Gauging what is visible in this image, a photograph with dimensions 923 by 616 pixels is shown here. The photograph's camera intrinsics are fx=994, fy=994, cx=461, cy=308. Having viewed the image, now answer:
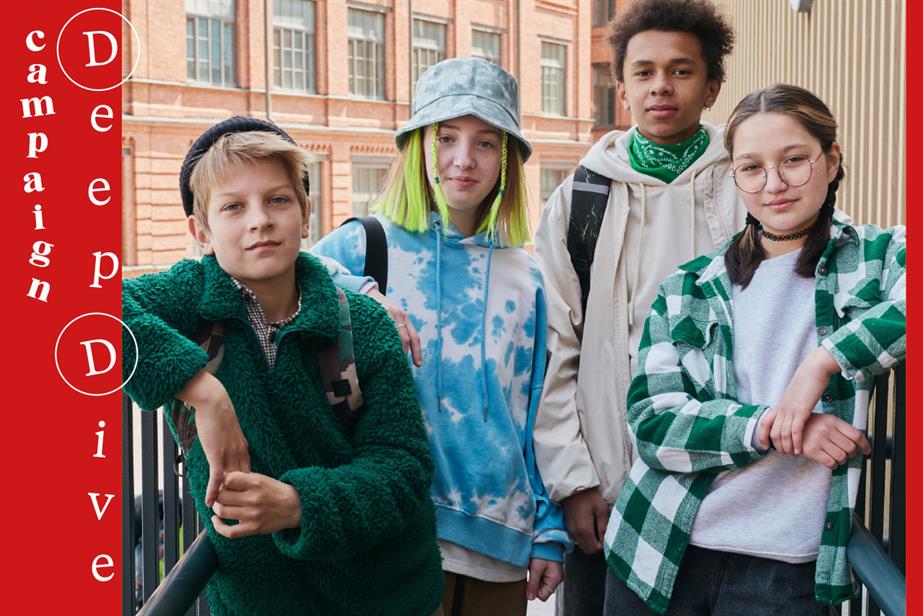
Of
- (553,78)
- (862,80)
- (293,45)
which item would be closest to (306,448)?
(862,80)

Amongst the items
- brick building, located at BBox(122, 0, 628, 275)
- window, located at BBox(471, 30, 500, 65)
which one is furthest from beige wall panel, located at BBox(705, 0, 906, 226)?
window, located at BBox(471, 30, 500, 65)

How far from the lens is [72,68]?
133cm

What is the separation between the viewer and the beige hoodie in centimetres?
203

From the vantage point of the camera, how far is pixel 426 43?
850 inches

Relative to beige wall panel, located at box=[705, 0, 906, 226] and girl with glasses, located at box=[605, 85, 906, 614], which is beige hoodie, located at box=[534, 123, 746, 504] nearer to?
girl with glasses, located at box=[605, 85, 906, 614]

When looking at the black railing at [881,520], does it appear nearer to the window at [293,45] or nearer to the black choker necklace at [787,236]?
the black choker necklace at [787,236]

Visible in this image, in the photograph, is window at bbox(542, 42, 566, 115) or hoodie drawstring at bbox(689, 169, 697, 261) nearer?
hoodie drawstring at bbox(689, 169, 697, 261)

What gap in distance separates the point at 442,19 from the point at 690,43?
20.4 metres

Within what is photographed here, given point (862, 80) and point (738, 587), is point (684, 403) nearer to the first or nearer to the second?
point (738, 587)

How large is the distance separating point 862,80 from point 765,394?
11.5 feet

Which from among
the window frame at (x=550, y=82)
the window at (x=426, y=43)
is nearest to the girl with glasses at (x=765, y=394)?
the window at (x=426, y=43)

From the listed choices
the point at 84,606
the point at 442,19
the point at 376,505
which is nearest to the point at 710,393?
the point at 376,505

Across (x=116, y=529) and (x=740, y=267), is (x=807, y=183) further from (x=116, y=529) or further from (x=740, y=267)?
(x=116, y=529)

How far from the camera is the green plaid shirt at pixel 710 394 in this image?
4.74 ft
